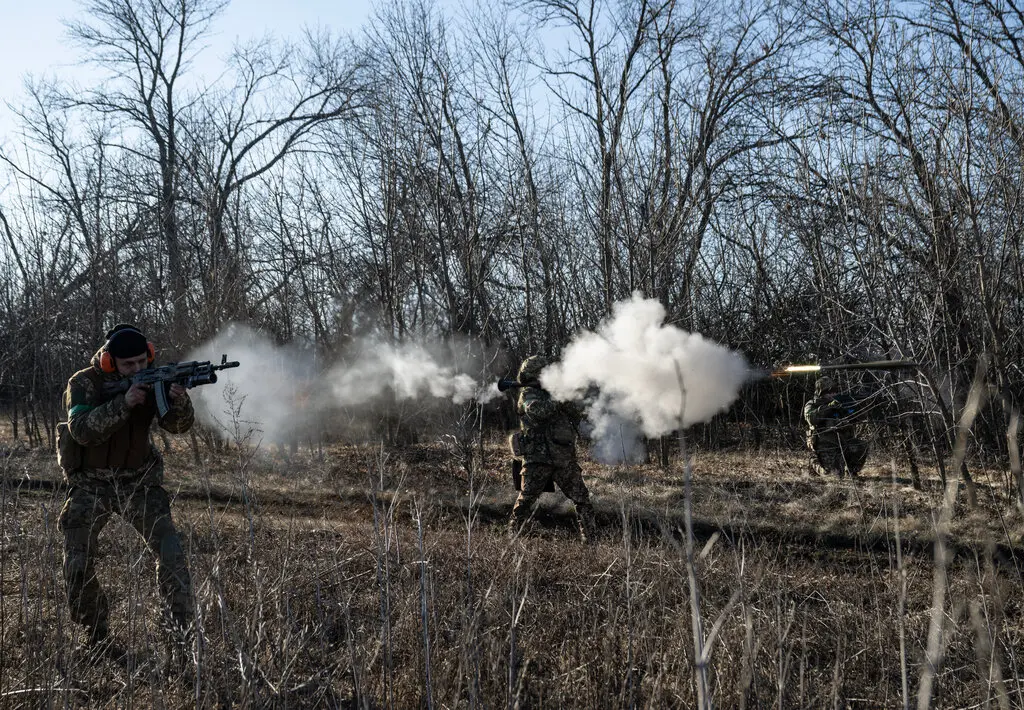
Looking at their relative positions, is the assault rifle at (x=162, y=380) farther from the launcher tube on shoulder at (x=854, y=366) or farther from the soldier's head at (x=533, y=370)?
the launcher tube on shoulder at (x=854, y=366)

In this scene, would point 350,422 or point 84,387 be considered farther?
point 350,422

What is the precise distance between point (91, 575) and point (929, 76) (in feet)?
32.1

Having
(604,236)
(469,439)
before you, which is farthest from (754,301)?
(469,439)

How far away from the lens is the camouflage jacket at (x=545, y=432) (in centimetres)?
810

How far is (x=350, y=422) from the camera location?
15.4 m

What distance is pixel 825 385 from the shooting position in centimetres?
1209

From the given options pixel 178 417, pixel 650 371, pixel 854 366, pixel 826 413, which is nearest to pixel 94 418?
pixel 178 417

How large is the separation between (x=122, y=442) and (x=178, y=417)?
359mm

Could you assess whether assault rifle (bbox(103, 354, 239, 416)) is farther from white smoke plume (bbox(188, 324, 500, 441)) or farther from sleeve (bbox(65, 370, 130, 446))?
white smoke plume (bbox(188, 324, 500, 441))

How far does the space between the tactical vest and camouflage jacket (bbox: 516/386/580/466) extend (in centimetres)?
417

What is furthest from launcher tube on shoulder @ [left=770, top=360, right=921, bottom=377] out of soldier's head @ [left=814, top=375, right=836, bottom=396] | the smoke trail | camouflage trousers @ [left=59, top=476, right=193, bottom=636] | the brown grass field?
the smoke trail

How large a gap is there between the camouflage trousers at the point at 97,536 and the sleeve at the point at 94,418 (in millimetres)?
292

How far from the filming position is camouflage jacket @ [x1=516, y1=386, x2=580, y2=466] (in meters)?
8.10

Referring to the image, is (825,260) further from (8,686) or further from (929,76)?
(8,686)
